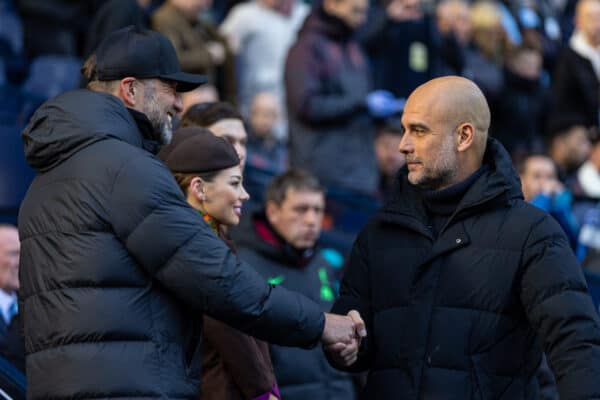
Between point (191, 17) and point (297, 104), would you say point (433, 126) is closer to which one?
point (297, 104)

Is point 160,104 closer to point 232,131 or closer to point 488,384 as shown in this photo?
point 232,131

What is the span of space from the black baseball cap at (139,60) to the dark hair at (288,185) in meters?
2.57

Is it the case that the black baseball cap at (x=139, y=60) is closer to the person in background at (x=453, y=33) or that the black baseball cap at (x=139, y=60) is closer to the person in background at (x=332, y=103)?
the person in background at (x=332, y=103)

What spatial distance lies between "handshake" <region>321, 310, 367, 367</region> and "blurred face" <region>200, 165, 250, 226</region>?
2.03 ft

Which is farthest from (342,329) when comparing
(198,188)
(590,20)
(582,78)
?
(590,20)

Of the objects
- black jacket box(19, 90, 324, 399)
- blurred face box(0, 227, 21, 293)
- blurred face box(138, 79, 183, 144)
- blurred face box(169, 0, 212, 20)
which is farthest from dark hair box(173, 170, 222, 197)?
blurred face box(169, 0, 212, 20)

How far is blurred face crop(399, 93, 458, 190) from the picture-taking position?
204 inches

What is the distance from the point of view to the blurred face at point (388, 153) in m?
10.9

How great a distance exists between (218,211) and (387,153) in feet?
18.9

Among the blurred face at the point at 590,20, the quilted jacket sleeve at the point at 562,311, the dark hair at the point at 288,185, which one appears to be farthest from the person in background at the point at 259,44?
the quilted jacket sleeve at the point at 562,311

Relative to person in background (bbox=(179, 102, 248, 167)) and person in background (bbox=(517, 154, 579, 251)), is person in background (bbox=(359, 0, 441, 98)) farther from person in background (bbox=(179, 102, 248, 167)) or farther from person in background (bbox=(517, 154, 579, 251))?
person in background (bbox=(179, 102, 248, 167))

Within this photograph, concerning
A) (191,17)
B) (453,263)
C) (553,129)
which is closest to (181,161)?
(453,263)

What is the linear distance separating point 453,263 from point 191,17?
6.07 meters

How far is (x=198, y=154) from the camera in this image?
5336mm
